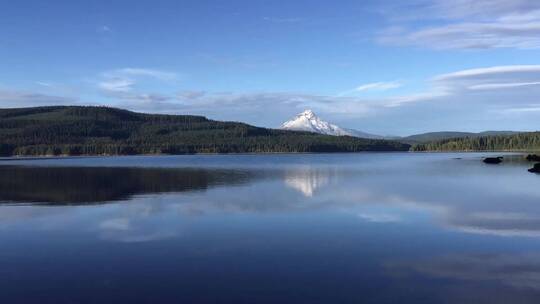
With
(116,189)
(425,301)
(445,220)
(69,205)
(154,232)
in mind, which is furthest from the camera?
(116,189)

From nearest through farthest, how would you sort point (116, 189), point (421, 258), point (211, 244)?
point (421, 258)
point (211, 244)
point (116, 189)

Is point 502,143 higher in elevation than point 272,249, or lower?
higher

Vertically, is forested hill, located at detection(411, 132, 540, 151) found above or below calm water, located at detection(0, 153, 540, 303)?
above

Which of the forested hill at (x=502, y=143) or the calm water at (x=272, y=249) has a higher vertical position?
the forested hill at (x=502, y=143)

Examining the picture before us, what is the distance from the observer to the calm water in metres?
13.7

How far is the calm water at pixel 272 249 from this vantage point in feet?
44.9

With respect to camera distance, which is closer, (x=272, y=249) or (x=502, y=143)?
(x=272, y=249)

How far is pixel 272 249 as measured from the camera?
1873cm

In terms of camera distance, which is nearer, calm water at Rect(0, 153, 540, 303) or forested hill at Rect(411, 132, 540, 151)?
calm water at Rect(0, 153, 540, 303)

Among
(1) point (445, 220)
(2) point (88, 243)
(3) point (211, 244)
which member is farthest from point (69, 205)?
(1) point (445, 220)

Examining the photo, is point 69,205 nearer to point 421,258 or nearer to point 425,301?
point 421,258

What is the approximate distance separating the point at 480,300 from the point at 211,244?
10.3 meters

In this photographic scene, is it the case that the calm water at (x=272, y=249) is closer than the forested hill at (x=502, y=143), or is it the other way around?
the calm water at (x=272, y=249)

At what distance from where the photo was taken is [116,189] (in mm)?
43188
